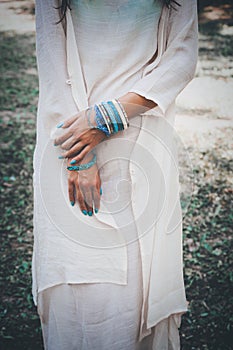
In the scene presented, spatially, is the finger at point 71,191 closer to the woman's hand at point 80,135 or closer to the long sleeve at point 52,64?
the woman's hand at point 80,135

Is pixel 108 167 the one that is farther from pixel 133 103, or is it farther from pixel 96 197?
pixel 133 103

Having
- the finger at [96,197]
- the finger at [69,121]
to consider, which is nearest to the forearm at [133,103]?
the finger at [69,121]

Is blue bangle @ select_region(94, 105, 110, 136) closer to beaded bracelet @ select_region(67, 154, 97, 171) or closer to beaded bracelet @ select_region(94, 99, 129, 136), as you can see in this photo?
beaded bracelet @ select_region(94, 99, 129, 136)

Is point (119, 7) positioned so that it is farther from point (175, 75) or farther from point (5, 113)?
point (5, 113)

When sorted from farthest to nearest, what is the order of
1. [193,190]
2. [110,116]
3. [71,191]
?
[193,190]
[71,191]
[110,116]

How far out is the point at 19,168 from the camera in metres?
4.08

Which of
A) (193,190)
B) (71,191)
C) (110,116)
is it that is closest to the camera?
(110,116)

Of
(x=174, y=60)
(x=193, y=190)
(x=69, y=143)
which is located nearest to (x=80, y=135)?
(x=69, y=143)

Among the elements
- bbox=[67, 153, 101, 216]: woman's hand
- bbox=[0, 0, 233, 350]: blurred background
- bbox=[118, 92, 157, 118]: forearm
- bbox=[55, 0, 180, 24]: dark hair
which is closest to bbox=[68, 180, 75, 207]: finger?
bbox=[67, 153, 101, 216]: woman's hand

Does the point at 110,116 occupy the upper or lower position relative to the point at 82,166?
upper

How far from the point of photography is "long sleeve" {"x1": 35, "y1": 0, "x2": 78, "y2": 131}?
137cm

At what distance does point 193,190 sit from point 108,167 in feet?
7.84

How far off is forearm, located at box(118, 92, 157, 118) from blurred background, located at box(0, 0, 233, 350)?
150cm

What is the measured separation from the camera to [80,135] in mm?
1330
